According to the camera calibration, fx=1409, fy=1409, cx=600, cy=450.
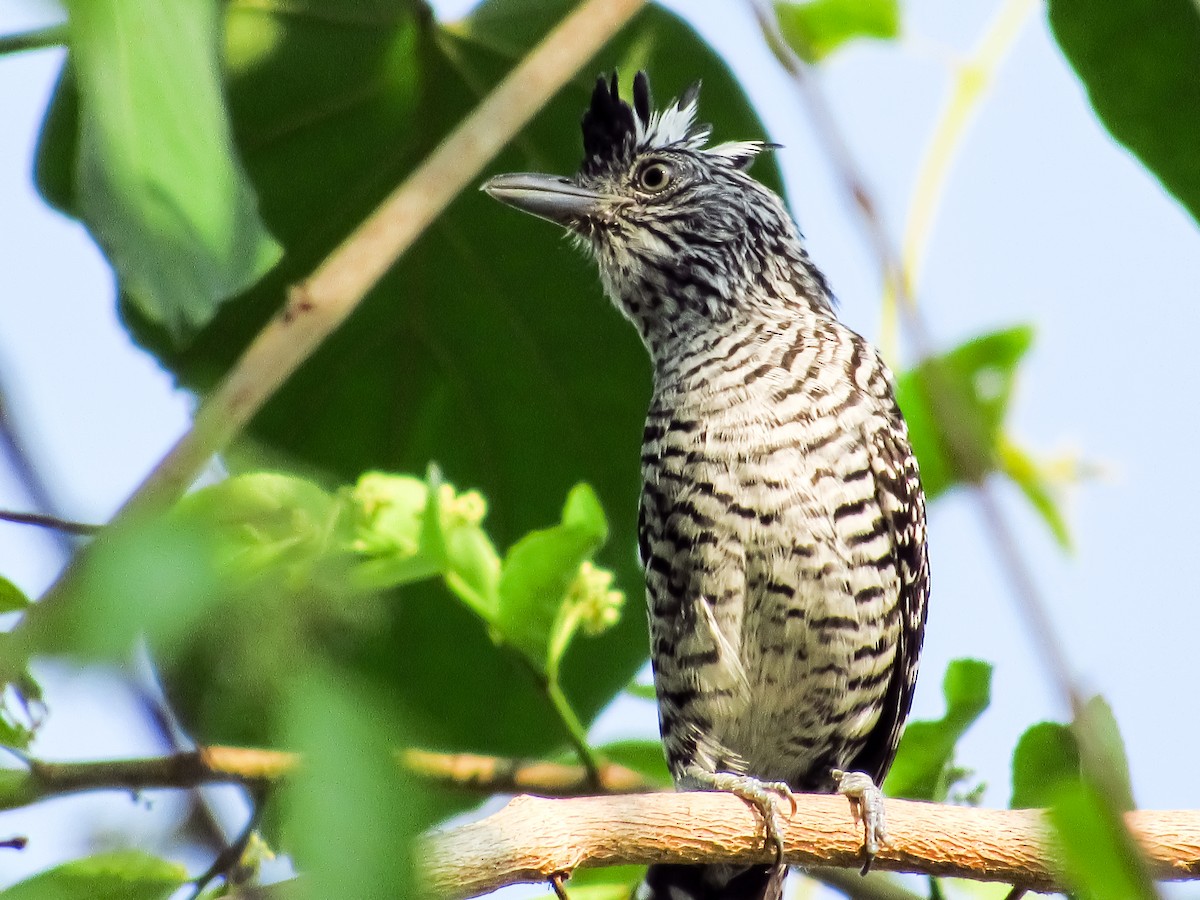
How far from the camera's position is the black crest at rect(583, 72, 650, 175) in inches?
132

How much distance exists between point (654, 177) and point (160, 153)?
3064mm

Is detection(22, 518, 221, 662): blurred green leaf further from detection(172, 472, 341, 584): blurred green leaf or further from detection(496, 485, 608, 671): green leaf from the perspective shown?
detection(496, 485, 608, 671): green leaf

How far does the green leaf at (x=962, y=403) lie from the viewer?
822 mm

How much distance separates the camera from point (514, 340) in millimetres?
3273

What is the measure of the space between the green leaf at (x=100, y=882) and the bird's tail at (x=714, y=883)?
1.96m

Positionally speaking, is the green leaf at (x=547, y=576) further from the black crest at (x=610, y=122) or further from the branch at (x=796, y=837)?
the black crest at (x=610, y=122)

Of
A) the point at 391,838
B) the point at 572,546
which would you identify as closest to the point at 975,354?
the point at 572,546

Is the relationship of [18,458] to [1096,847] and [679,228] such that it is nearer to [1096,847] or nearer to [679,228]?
[1096,847]

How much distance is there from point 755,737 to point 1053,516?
1124 mm

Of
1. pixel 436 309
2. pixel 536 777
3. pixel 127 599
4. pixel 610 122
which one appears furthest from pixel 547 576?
pixel 127 599

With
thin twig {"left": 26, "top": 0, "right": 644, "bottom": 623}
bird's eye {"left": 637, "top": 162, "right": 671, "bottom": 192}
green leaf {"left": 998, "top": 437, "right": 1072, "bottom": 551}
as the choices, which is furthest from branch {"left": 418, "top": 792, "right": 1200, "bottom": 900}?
bird's eye {"left": 637, "top": 162, "right": 671, "bottom": 192}

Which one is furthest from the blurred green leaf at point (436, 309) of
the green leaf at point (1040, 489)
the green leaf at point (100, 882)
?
the green leaf at point (100, 882)

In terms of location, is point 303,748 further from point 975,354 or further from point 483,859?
point 975,354

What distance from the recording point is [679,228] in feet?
12.9
